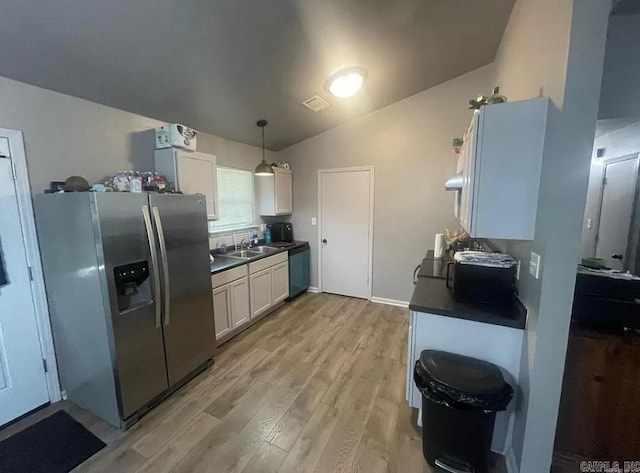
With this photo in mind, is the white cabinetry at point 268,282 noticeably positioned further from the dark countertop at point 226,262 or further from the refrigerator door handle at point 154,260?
the refrigerator door handle at point 154,260

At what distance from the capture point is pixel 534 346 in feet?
4.45

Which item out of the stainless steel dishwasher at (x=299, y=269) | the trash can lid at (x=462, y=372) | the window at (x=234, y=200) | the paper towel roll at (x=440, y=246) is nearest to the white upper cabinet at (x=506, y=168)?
the trash can lid at (x=462, y=372)

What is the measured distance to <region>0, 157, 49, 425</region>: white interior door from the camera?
1.86 meters

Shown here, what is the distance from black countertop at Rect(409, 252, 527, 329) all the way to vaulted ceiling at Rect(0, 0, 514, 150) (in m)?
2.07

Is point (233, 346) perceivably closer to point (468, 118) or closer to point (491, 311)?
point (491, 311)

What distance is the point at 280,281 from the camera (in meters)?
3.87

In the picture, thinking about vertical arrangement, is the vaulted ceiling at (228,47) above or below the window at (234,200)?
above

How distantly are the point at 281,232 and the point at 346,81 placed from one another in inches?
97.4

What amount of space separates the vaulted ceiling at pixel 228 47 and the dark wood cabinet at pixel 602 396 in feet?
7.92

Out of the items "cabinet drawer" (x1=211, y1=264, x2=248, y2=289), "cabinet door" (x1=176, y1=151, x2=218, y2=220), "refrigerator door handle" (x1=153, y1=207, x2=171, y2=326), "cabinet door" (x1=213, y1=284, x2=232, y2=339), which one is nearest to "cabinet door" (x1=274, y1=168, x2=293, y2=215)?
"cabinet door" (x1=176, y1=151, x2=218, y2=220)

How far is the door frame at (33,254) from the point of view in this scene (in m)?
1.88

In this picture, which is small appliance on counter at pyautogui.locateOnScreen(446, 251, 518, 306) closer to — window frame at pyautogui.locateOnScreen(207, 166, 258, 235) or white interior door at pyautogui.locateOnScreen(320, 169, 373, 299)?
white interior door at pyautogui.locateOnScreen(320, 169, 373, 299)

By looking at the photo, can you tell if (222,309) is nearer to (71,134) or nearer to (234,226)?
(234,226)

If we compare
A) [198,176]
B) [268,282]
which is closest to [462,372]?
[268,282]
